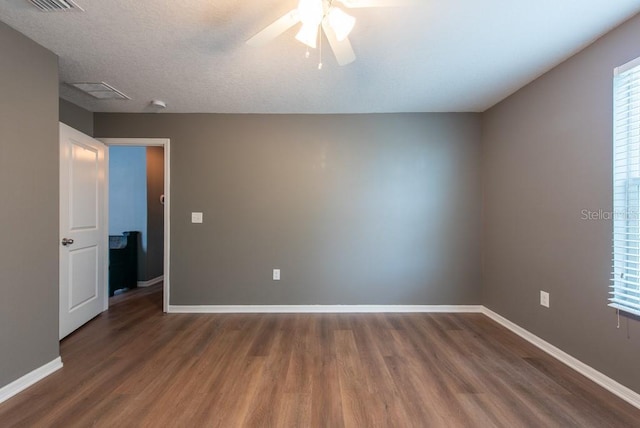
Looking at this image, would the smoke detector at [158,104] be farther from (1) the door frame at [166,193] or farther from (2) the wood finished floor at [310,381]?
(2) the wood finished floor at [310,381]

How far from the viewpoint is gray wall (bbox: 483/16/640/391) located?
1843mm

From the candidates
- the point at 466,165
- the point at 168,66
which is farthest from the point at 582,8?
the point at 168,66

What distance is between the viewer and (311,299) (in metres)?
3.25

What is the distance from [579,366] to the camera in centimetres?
203

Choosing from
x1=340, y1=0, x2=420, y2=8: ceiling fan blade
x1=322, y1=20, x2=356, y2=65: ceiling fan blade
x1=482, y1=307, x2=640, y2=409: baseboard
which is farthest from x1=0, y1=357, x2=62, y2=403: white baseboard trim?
x1=482, y1=307, x2=640, y2=409: baseboard

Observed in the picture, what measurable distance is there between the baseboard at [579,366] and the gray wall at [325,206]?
0.64 metres

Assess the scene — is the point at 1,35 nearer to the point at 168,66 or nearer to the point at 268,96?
the point at 168,66

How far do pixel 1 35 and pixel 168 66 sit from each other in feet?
3.06

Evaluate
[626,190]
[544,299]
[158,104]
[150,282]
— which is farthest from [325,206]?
[150,282]

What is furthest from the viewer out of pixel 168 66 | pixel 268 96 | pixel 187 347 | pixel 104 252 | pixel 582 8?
pixel 104 252

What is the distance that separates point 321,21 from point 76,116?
3073 mm

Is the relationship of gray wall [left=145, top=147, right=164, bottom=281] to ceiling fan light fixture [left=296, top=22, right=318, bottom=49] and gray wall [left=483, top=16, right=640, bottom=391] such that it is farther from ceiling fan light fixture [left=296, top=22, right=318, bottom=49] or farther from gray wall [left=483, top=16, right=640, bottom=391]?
gray wall [left=483, top=16, right=640, bottom=391]

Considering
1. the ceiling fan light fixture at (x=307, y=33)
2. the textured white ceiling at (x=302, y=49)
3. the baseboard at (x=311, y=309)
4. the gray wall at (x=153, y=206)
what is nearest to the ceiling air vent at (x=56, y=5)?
the textured white ceiling at (x=302, y=49)

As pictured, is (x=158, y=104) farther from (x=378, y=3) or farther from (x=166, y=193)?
(x=378, y=3)
